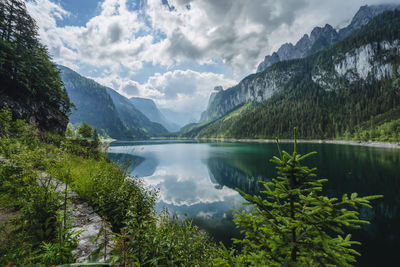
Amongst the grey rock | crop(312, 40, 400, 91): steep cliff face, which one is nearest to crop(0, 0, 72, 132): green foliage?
the grey rock

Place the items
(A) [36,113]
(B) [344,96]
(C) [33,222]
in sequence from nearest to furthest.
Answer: (C) [33,222], (A) [36,113], (B) [344,96]

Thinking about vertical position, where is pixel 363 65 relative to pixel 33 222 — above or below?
above

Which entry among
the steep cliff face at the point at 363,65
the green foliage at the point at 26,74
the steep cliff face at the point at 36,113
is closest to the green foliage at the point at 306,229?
the steep cliff face at the point at 36,113

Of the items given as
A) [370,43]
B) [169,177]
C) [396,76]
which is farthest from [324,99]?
[169,177]

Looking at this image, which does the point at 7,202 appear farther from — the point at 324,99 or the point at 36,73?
the point at 324,99

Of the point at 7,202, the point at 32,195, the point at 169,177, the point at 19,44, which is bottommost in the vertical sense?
the point at 169,177

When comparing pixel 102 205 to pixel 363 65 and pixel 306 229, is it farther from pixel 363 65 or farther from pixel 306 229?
pixel 363 65

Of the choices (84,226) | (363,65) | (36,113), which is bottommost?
(84,226)

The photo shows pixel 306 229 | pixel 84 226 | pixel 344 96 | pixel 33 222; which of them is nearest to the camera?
pixel 306 229

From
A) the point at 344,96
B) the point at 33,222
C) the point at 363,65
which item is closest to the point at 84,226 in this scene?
the point at 33,222

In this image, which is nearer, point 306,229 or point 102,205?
point 306,229

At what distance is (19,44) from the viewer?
20312 mm

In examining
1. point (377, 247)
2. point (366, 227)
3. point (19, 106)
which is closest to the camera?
point (377, 247)

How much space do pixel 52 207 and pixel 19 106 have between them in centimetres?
2184
